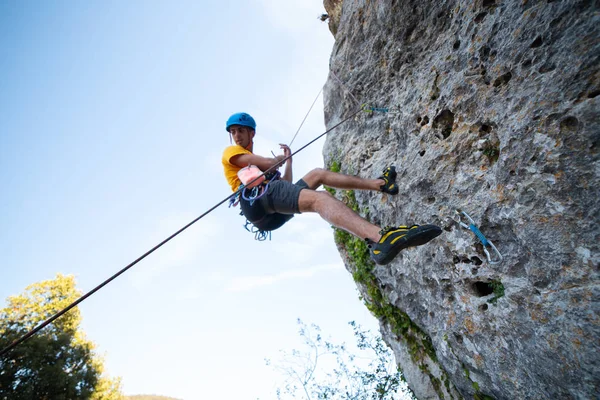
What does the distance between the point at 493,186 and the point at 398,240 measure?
45.3 inches

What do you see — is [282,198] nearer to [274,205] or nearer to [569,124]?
[274,205]

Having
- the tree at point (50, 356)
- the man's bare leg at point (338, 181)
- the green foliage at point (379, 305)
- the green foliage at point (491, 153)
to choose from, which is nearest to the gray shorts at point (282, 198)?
the man's bare leg at point (338, 181)

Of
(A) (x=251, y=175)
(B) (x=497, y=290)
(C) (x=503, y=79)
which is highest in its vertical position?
(A) (x=251, y=175)

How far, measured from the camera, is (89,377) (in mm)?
12164

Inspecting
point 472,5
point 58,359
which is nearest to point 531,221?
point 472,5

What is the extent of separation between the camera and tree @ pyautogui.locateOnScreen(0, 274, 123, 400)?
10055 millimetres

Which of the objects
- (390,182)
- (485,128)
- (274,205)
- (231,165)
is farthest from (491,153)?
(231,165)

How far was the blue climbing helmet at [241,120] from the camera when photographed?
3.92 meters

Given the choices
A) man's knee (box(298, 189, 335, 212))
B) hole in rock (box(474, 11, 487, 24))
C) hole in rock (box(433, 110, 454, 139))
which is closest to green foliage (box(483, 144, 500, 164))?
hole in rock (box(433, 110, 454, 139))

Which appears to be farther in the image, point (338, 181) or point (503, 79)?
point (338, 181)

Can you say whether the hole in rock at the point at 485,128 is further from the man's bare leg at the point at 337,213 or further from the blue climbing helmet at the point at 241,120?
the blue climbing helmet at the point at 241,120

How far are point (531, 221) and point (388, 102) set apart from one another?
256 centimetres

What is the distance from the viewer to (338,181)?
3.47 meters

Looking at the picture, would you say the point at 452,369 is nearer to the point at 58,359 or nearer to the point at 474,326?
the point at 474,326
